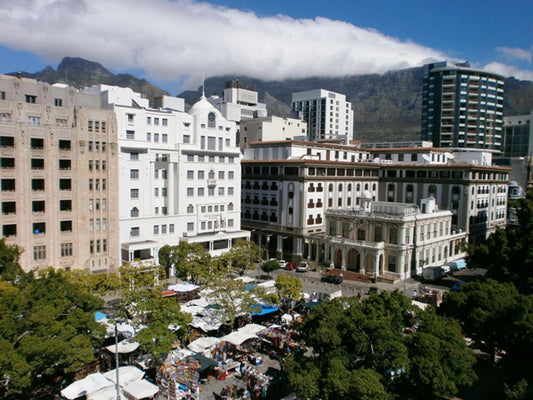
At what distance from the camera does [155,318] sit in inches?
1414

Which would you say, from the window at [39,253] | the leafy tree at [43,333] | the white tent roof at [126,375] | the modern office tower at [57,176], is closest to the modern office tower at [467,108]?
the modern office tower at [57,176]

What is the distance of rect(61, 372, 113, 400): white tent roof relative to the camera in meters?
30.0

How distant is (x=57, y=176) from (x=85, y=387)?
1342 inches

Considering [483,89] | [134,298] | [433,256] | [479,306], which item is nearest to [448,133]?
[483,89]

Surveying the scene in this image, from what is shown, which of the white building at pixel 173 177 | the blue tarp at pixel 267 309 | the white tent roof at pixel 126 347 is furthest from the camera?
the white building at pixel 173 177

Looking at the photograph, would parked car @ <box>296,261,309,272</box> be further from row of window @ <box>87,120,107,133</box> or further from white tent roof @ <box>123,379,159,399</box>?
white tent roof @ <box>123,379,159,399</box>

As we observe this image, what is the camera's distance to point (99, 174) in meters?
60.2

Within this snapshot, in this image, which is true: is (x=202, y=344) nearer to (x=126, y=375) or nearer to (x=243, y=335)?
(x=243, y=335)

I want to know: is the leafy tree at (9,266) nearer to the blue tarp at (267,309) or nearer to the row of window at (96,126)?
the row of window at (96,126)

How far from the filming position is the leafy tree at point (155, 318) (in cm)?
3369

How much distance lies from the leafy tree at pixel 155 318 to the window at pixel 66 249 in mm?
21565

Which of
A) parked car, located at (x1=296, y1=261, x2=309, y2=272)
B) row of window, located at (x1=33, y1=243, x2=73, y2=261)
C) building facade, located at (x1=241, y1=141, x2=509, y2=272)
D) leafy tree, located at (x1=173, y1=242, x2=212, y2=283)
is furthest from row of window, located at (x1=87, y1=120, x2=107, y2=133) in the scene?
parked car, located at (x1=296, y1=261, x2=309, y2=272)

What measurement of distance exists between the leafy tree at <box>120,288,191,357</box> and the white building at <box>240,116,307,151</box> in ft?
226

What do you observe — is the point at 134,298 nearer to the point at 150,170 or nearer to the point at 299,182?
the point at 150,170
